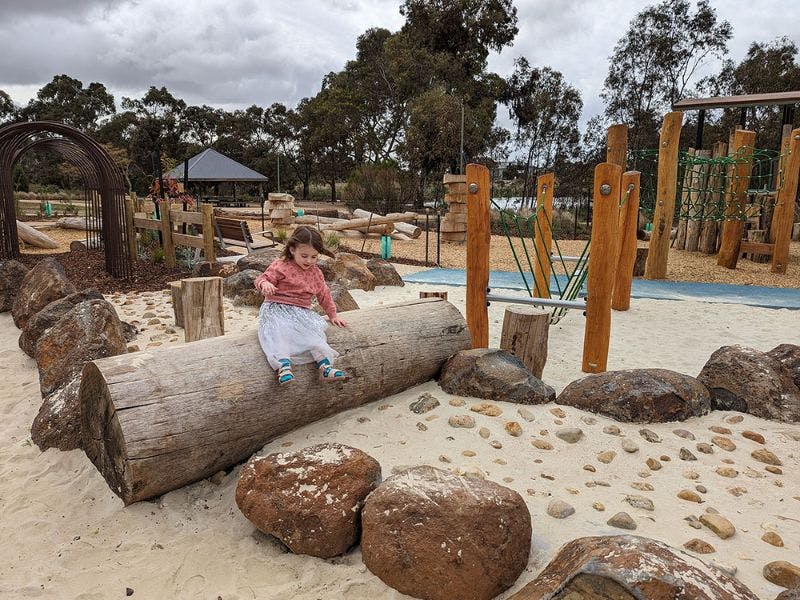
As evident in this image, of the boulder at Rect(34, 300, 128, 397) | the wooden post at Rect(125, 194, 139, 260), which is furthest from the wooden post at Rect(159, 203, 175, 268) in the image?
the boulder at Rect(34, 300, 128, 397)

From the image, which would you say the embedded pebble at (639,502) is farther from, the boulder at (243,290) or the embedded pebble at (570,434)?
the boulder at (243,290)

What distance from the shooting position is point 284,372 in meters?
2.95

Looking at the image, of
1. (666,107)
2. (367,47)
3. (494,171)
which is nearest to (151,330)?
(494,171)

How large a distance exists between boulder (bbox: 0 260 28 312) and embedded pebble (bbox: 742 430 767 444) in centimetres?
744

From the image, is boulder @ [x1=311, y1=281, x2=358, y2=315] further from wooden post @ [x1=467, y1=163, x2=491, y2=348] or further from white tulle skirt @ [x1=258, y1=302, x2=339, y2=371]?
white tulle skirt @ [x1=258, y1=302, x2=339, y2=371]

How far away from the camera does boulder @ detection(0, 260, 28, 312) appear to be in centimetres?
655

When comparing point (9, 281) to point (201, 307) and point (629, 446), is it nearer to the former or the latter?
point (201, 307)

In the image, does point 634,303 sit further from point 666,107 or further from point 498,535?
point 666,107

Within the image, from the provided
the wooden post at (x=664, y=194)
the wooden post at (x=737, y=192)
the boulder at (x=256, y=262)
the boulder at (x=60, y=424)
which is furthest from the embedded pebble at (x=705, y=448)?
the wooden post at (x=737, y=192)

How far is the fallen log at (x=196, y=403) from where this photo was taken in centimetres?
259

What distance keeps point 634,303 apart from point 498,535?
578 centimetres

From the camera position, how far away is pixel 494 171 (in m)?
26.6

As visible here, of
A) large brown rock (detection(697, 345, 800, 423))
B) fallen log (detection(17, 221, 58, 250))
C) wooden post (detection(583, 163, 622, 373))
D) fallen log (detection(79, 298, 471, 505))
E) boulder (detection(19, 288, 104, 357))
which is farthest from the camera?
fallen log (detection(17, 221, 58, 250))

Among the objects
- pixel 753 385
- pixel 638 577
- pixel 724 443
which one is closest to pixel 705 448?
pixel 724 443
